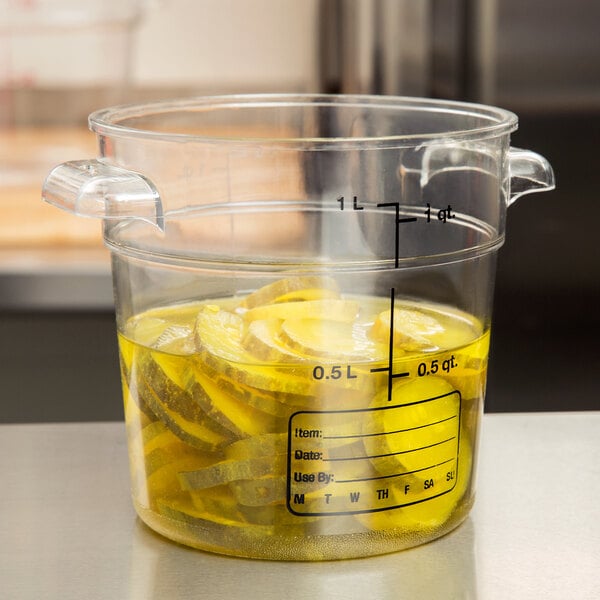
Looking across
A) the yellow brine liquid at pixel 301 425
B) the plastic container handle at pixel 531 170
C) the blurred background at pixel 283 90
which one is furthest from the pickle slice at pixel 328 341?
the blurred background at pixel 283 90

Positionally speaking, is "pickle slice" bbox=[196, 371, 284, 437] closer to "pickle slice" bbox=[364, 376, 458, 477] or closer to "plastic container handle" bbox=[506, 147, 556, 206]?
"pickle slice" bbox=[364, 376, 458, 477]

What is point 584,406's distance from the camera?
4.83 ft

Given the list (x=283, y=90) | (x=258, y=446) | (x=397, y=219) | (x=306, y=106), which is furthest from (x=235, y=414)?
(x=283, y=90)

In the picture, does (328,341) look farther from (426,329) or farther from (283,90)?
(283,90)

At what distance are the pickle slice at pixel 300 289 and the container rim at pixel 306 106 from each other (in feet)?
0.20

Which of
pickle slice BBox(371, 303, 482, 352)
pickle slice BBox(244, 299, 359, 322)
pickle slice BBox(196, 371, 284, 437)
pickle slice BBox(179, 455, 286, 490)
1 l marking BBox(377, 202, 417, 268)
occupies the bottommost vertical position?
pickle slice BBox(179, 455, 286, 490)

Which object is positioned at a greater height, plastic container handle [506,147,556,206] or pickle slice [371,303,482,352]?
plastic container handle [506,147,556,206]

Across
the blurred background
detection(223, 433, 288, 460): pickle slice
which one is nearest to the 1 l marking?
detection(223, 433, 288, 460): pickle slice

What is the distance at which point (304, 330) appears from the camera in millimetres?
486

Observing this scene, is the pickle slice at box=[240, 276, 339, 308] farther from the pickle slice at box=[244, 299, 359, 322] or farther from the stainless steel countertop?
the stainless steel countertop

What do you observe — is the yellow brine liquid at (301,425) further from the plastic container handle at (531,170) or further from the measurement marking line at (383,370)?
the plastic container handle at (531,170)

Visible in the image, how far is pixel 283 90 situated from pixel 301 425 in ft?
3.62

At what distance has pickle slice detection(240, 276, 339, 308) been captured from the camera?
49cm

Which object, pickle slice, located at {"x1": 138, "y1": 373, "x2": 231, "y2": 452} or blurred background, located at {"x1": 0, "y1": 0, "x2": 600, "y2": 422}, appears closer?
pickle slice, located at {"x1": 138, "y1": 373, "x2": 231, "y2": 452}
